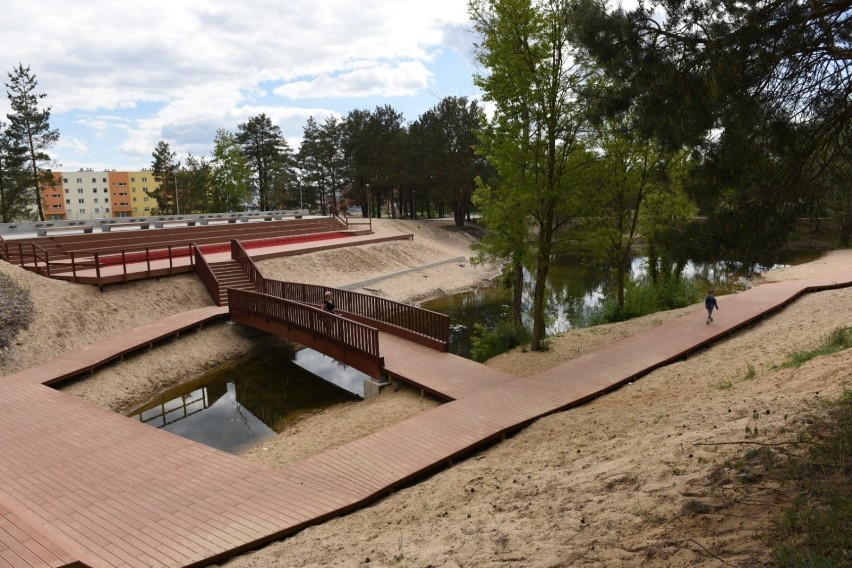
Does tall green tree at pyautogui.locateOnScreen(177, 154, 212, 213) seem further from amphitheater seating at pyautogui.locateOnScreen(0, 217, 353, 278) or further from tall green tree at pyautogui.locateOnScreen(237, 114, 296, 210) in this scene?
amphitheater seating at pyautogui.locateOnScreen(0, 217, 353, 278)

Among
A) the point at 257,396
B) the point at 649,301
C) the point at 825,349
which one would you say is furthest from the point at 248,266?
the point at 825,349

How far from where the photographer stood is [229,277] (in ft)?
67.5

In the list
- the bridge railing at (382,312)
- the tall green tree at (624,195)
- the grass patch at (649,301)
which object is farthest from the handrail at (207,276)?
the grass patch at (649,301)

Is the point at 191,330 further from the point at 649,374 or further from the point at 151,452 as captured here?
the point at 649,374

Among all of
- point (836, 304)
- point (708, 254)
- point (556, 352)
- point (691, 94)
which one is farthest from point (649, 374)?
point (836, 304)

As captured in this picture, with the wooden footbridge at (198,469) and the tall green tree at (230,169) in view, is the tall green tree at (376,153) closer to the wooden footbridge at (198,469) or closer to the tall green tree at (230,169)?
the tall green tree at (230,169)

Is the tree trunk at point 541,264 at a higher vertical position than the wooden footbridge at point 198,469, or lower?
higher

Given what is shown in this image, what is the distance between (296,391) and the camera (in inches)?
555

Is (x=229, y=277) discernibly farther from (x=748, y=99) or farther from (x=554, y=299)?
(x=748, y=99)

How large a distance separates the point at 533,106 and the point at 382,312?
684 centimetres

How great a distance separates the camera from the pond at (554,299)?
21.6 meters

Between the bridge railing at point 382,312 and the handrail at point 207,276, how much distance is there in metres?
1.43

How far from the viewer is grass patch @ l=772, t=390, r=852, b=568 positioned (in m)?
3.62

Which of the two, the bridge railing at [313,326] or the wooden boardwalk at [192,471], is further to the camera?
the bridge railing at [313,326]
